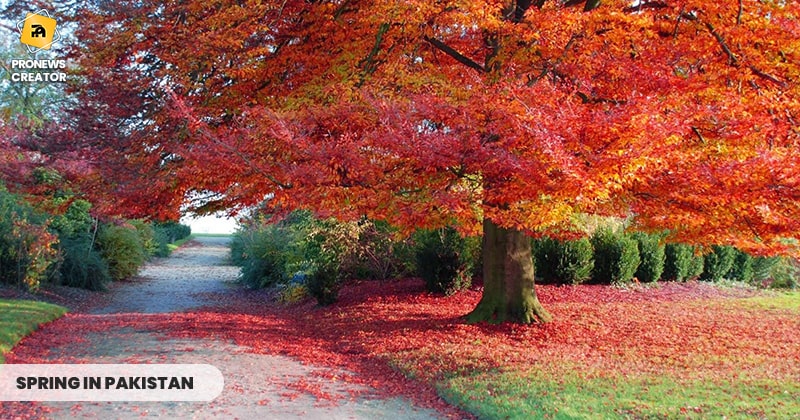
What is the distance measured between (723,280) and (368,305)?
1186 centimetres

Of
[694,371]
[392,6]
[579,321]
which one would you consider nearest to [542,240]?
[579,321]

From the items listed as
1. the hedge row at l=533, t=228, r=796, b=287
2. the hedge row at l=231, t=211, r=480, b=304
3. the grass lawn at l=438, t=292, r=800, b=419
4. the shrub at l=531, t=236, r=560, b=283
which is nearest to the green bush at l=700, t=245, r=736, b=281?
the hedge row at l=533, t=228, r=796, b=287

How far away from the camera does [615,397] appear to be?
A: 703cm

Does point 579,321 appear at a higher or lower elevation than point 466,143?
lower

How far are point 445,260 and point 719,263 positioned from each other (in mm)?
9598

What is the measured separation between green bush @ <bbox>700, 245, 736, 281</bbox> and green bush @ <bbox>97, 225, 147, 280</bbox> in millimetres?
18993

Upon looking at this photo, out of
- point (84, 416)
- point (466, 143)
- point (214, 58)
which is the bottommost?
point (84, 416)

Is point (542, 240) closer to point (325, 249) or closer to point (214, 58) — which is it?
point (325, 249)

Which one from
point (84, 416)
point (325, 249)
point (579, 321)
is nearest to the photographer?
point (84, 416)

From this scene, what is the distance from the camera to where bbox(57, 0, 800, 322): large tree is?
731cm

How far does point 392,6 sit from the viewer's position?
29.0 ft

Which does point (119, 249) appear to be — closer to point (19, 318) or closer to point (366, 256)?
point (366, 256)

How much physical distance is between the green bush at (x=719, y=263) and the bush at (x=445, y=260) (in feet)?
26.4

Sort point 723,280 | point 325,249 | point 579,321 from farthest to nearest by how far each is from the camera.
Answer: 1. point 723,280
2. point 325,249
3. point 579,321
